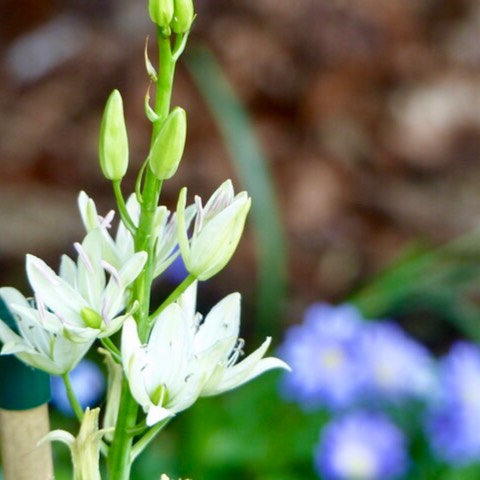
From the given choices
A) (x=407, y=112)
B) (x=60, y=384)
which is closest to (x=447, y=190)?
(x=407, y=112)

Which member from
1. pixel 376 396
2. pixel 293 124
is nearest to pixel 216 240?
pixel 376 396

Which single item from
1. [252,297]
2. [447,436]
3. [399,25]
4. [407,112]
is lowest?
[447,436]

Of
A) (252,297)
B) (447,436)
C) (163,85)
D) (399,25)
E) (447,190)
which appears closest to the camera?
(163,85)

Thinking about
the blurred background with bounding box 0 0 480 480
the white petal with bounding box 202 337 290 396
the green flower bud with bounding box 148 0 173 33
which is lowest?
the white petal with bounding box 202 337 290 396

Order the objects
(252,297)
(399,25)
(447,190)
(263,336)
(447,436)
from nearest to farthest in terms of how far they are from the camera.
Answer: (447,436) < (263,336) < (252,297) < (447,190) < (399,25)

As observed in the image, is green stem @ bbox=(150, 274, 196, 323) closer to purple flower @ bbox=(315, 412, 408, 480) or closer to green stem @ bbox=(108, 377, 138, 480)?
green stem @ bbox=(108, 377, 138, 480)

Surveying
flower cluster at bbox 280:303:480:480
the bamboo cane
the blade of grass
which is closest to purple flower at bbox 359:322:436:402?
flower cluster at bbox 280:303:480:480

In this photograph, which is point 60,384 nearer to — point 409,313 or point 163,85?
point 409,313
